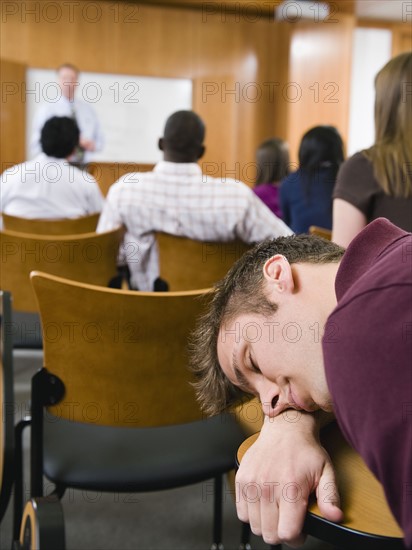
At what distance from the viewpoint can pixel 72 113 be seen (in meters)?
7.50

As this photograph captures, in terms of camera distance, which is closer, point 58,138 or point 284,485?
point 284,485

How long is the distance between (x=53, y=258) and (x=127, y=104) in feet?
22.2

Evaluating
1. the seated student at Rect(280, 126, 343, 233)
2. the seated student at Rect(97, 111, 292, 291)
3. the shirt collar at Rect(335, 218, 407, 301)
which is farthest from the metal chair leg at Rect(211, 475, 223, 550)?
the seated student at Rect(280, 126, 343, 233)

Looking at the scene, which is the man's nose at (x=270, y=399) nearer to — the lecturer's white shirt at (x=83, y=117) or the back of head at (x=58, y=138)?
the back of head at (x=58, y=138)

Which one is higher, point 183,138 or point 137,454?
point 183,138

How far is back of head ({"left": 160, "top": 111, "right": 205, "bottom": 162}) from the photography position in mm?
2977

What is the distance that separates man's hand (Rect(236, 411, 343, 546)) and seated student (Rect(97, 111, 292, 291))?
1860 millimetres

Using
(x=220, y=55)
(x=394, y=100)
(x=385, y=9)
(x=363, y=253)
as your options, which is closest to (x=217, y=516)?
(x=394, y=100)

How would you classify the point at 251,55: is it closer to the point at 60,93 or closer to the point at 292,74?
the point at 292,74

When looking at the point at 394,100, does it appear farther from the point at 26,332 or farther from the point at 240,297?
the point at 26,332

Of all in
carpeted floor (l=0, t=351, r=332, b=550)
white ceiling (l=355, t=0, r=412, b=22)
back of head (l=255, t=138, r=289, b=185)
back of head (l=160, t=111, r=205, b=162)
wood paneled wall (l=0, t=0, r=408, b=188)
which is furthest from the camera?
wood paneled wall (l=0, t=0, r=408, b=188)

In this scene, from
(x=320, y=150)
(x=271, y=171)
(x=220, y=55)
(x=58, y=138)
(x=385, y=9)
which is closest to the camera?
(x=320, y=150)

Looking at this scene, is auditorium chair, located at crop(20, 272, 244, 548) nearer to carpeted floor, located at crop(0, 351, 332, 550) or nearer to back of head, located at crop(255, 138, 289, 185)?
carpeted floor, located at crop(0, 351, 332, 550)

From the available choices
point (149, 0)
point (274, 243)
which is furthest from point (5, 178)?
point (149, 0)
